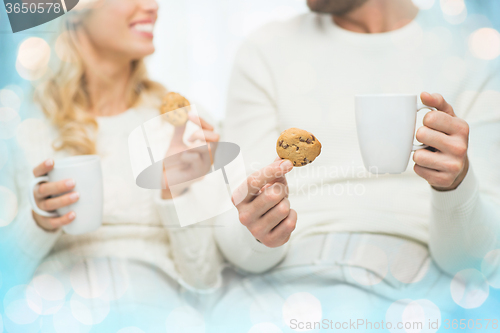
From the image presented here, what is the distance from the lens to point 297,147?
43cm

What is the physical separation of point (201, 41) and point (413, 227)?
520 mm

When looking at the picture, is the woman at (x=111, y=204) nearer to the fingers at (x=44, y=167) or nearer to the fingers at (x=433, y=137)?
the fingers at (x=44, y=167)

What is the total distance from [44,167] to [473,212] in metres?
0.69

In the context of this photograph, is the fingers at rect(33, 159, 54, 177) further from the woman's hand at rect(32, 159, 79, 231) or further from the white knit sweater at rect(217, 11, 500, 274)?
the white knit sweater at rect(217, 11, 500, 274)

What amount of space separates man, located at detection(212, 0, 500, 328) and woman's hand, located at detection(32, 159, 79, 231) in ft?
0.87

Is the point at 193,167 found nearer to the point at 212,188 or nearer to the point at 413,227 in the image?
the point at 212,188

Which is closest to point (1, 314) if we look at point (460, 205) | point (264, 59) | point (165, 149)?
point (165, 149)

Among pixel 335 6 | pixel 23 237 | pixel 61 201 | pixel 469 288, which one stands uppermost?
pixel 335 6

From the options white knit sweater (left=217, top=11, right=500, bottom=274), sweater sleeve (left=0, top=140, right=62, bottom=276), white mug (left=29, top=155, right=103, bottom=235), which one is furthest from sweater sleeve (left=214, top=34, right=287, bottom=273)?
sweater sleeve (left=0, top=140, right=62, bottom=276)

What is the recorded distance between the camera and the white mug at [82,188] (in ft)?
1.80

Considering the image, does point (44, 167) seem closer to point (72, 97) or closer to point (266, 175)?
point (72, 97)

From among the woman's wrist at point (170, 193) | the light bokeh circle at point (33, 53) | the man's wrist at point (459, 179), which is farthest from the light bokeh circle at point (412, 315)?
the light bokeh circle at point (33, 53)

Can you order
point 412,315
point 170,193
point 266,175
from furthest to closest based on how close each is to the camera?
point 170,193
point 412,315
point 266,175

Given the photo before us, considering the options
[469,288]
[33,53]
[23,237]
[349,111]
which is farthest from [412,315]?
[33,53]
